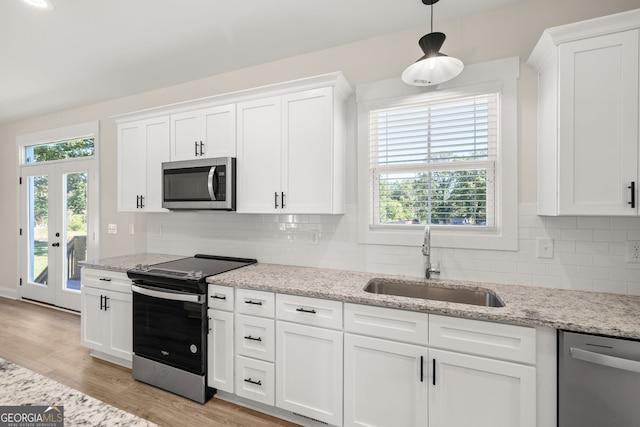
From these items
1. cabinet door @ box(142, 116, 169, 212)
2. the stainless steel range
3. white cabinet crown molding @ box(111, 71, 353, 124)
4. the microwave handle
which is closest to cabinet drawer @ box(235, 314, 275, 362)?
the stainless steel range

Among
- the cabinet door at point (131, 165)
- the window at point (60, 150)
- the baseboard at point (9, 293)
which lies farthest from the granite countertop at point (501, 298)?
the baseboard at point (9, 293)

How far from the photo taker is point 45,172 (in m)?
4.45

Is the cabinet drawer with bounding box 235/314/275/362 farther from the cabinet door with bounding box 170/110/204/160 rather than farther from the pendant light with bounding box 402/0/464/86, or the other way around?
the pendant light with bounding box 402/0/464/86

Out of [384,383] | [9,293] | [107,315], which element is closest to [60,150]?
[9,293]

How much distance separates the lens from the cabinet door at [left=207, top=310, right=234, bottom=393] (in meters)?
2.17

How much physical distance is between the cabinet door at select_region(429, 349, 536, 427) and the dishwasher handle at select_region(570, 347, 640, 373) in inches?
8.2

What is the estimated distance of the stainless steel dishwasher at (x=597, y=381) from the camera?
130cm

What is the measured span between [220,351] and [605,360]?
2.17 m

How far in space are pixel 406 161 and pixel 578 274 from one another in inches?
52.3

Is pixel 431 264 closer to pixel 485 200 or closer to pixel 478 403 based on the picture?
pixel 485 200

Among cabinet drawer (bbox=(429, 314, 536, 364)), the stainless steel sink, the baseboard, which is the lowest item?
the baseboard

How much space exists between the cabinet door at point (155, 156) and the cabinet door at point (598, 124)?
10.0 feet

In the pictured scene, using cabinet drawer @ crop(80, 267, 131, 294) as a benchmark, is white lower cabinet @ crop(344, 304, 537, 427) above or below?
below

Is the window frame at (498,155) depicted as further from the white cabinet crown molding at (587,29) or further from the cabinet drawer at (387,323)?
the cabinet drawer at (387,323)
